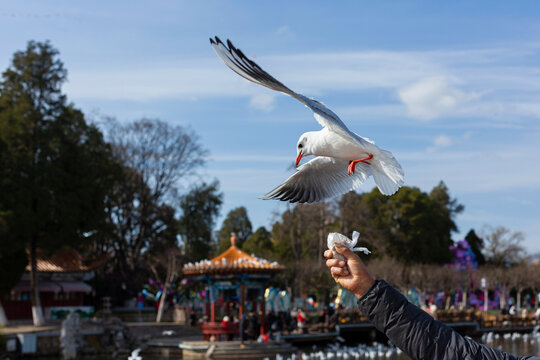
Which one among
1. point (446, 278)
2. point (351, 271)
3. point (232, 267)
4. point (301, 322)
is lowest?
point (301, 322)

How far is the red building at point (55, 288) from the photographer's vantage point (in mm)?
21047

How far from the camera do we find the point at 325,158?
101 inches

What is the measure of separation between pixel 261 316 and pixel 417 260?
1705 centimetres

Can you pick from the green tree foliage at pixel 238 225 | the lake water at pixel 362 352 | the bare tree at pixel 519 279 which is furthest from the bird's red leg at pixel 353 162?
the green tree foliage at pixel 238 225

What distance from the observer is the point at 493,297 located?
36.3 metres

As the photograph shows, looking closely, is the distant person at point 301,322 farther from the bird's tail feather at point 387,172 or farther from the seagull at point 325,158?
the bird's tail feather at point 387,172

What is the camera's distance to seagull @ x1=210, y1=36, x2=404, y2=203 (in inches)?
77.2

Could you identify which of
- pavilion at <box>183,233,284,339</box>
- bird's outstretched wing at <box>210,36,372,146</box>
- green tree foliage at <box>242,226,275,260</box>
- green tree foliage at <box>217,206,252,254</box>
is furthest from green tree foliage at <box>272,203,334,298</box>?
bird's outstretched wing at <box>210,36,372,146</box>

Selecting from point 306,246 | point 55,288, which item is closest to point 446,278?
point 306,246

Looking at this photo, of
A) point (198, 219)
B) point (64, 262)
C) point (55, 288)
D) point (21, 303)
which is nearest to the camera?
point (21, 303)

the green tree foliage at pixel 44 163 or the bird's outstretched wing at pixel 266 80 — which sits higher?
the green tree foliage at pixel 44 163

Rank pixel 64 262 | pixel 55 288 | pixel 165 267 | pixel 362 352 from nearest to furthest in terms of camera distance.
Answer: pixel 362 352 → pixel 55 288 → pixel 64 262 → pixel 165 267

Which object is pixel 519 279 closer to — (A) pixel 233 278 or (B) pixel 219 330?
(A) pixel 233 278

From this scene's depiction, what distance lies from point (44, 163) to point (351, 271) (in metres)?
18.7
